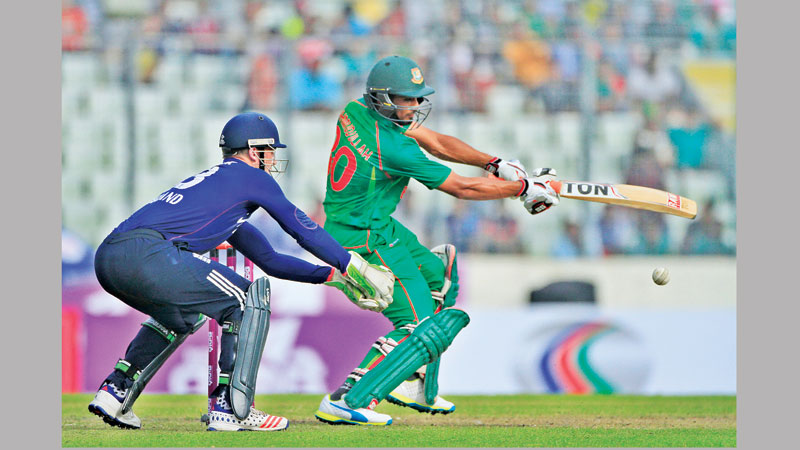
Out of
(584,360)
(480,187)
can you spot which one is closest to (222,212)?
(480,187)

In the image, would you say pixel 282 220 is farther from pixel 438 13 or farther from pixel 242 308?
pixel 438 13

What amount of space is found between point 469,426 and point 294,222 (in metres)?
1.60

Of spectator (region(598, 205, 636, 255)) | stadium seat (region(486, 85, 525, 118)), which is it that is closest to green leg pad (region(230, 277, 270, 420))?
spectator (region(598, 205, 636, 255))

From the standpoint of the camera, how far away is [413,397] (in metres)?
6.70

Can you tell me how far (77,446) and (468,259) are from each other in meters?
6.71

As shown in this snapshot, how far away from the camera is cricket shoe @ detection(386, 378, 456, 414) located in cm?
665

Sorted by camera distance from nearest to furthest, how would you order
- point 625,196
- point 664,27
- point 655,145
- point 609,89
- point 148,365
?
point 148,365, point 625,196, point 655,145, point 609,89, point 664,27

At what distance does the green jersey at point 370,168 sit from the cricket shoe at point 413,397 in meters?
0.95

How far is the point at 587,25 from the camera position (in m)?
13.4

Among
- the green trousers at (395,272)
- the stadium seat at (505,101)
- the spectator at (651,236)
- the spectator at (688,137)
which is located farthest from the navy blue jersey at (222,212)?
the spectator at (688,137)

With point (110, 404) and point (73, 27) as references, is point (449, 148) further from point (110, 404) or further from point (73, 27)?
point (73, 27)

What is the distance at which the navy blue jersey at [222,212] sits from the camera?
19.0ft

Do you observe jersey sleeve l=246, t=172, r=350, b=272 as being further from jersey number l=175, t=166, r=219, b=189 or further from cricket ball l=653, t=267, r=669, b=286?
cricket ball l=653, t=267, r=669, b=286

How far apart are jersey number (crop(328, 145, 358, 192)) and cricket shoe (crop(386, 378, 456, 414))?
1.19 metres
